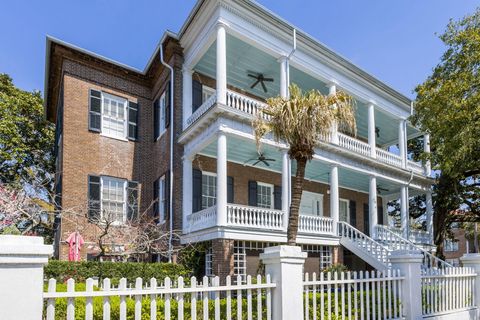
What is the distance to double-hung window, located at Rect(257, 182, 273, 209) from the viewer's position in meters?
18.3

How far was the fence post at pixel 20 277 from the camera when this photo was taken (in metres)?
3.63

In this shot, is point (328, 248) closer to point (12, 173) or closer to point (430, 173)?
point (430, 173)

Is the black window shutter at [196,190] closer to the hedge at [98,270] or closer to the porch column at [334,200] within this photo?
the hedge at [98,270]

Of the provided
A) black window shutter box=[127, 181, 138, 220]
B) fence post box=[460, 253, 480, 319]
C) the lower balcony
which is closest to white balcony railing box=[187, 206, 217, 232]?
the lower balcony

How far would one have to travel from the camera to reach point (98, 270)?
11664mm

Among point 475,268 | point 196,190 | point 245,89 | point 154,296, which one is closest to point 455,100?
point 475,268

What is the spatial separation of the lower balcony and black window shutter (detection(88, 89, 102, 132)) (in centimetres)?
544

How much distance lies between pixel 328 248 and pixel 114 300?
1107 centimetres

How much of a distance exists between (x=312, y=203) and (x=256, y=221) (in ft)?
25.0

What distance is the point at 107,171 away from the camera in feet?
53.6

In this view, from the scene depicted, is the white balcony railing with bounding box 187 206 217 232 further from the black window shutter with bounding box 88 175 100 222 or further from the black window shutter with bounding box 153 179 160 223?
the black window shutter with bounding box 88 175 100 222

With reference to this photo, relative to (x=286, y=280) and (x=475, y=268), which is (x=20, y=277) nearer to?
(x=286, y=280)

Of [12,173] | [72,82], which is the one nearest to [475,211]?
[72,82]

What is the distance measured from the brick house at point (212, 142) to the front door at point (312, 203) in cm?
154
